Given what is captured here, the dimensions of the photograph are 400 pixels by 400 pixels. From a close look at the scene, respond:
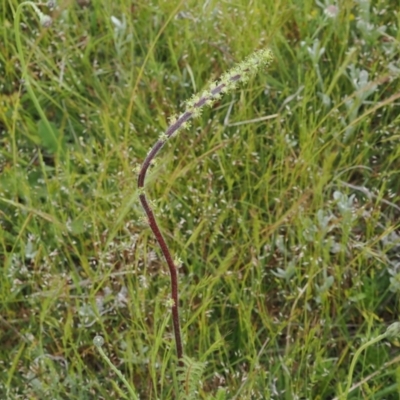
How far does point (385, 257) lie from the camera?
1.80 m

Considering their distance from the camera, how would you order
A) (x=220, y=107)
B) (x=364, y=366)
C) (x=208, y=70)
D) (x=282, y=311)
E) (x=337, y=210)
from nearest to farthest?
1. (x=364, y=366)
2. (x=282, y=311)
3. (x=337, y=210)
4. (x=220, y=107)
5. (x=208, y=70)

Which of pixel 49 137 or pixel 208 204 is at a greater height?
pixel 49 137

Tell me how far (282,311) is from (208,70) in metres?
0.87

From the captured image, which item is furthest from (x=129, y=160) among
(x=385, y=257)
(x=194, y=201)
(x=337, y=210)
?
(x=385, y=257)

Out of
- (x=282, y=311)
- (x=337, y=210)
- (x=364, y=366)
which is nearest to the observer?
(x=364, y=366)

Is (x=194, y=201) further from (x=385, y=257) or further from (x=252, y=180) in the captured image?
(x=385, y=257)

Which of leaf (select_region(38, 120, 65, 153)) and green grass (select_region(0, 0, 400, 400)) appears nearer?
green grass (select_region(0, 0, 400, 400))

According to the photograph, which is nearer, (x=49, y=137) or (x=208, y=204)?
(x=208, y=204)

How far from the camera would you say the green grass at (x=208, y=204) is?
1721 millimetres

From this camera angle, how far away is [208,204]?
1917 millimetres

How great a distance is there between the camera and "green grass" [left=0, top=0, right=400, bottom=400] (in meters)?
1.72

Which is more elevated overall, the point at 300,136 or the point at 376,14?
the point at 376,14

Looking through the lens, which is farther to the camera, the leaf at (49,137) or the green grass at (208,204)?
the leaf at (49,137)

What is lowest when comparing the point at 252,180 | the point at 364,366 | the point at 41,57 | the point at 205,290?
the point at 364,366
